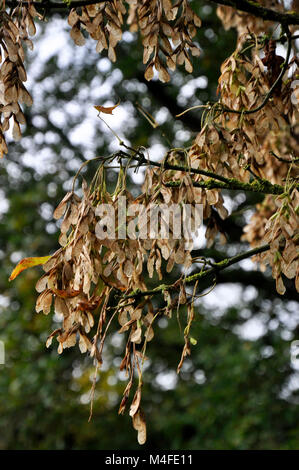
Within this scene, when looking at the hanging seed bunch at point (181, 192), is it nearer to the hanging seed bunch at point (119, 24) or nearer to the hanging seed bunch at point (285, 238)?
the hanging seed bunch at point (285, 238)

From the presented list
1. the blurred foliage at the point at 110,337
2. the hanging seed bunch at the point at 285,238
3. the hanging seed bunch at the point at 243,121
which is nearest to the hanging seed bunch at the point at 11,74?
the hanging seed bunch at the point at 243,121

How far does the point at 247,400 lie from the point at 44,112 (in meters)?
3.06

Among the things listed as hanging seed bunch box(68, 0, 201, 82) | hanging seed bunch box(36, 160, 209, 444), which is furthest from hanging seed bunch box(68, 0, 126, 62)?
hanging seed bunch box(36, 160, 209, 444)

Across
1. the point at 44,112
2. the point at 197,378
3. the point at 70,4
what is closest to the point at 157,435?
the point at 197,378

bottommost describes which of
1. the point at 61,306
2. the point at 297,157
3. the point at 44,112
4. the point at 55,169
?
the point at 61,306

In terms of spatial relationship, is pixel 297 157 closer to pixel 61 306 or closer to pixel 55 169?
pixel 61 306

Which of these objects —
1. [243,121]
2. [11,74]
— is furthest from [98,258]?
[243,121]

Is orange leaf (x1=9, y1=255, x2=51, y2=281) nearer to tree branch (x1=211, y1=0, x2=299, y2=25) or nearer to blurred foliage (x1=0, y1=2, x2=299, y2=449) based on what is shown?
tree branch (x1=211, y1=0, x2=299, y2=25)

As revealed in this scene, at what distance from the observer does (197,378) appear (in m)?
6.10

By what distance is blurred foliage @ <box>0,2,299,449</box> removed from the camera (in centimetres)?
484

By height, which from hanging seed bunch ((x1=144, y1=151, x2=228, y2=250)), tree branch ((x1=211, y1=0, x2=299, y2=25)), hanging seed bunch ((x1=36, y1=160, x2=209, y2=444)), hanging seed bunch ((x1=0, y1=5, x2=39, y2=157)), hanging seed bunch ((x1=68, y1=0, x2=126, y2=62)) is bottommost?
hanging seed bunch ((x1=36, y1=160, x2=209, y2=444))

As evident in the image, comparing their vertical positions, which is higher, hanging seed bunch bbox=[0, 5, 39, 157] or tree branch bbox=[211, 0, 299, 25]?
tree branch bbox=[211, 0, 299, 25]

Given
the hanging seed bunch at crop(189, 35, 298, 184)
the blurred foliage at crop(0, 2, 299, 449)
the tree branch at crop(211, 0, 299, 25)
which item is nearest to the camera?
the tree branch at crop(211, 0, 299, 25)

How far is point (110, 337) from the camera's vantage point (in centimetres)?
585
